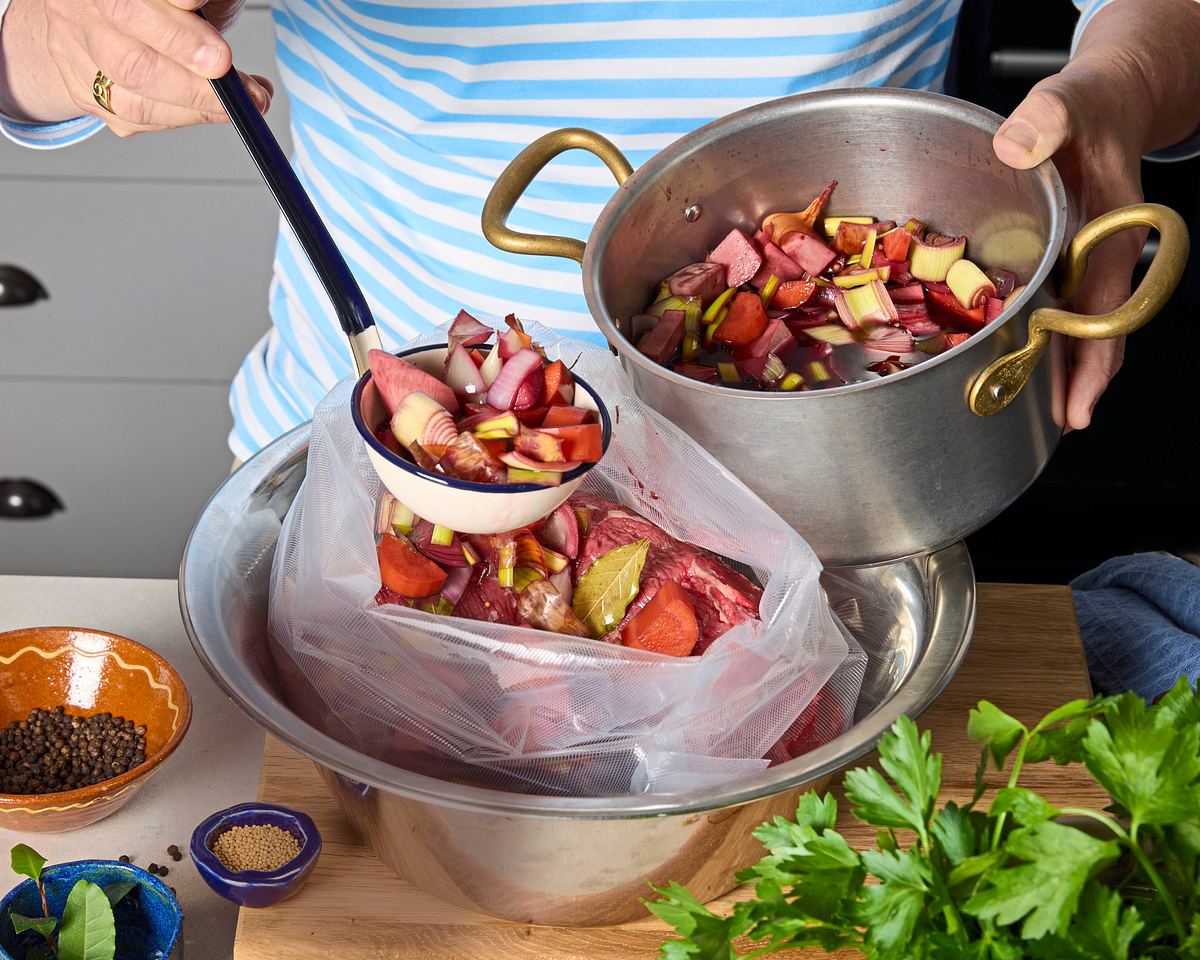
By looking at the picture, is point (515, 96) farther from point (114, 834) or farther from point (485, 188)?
point (114, 834)

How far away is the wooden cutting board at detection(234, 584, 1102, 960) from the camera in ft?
2.54

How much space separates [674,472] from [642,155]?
0.38 m

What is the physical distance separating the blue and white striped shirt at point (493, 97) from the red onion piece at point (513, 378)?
367 millimetres

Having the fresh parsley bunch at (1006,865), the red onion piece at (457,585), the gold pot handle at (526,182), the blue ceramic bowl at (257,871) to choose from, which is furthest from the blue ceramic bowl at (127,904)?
the gold pot handle at (526,182)

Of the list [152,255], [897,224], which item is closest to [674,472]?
[897,224]

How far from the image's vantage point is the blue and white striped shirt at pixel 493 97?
1046 mm

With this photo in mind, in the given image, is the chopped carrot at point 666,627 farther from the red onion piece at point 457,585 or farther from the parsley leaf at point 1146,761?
the parsley leaf at point 1146,761

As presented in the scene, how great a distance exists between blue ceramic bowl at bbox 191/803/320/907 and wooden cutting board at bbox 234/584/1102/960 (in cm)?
2

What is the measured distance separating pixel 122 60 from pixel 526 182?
0.27 metres

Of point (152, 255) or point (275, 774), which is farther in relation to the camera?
point (152, 255)

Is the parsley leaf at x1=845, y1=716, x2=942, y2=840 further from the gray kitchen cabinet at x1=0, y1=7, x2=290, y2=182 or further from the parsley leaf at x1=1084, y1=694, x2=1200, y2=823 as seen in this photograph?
the gray kitchen cabinet at x1=0, y1=7, x2=290, y2=182

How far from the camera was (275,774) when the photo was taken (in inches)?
34.8

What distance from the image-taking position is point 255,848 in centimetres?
77

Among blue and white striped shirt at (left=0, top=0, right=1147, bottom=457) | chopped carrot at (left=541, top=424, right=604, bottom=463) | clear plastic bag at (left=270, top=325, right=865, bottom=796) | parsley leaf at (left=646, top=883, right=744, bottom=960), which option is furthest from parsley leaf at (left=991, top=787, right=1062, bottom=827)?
blue and white striped shirt at (left=0, top=0, right=1147, bottom=457)
